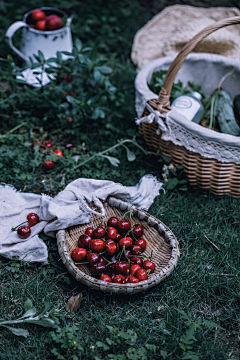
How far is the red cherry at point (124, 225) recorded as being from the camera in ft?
5.72

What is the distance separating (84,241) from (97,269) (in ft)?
0.60

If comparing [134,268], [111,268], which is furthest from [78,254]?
[134,268]

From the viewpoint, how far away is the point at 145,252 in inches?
69.4

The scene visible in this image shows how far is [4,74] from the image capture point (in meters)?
2.40

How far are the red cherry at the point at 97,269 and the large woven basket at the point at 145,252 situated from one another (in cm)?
4

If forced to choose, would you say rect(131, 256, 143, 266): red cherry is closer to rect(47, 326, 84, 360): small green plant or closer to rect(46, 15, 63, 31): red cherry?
rect(47, 326, 84, 360): small green plant

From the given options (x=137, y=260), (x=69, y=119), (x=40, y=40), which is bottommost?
(x=137, y=260)

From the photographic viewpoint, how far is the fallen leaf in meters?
1.52

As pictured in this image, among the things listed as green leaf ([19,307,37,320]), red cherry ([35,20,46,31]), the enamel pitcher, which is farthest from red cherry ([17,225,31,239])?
red cherry ([35,20,46,31])

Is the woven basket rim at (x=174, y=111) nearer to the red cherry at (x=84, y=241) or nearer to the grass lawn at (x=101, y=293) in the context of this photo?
the grass lawn at (x=101, y=293)

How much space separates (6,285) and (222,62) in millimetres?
2213

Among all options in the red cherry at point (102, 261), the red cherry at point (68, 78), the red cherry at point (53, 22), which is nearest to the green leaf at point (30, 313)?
the red cherry at point (102, 261)

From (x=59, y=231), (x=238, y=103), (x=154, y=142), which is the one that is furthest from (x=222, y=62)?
(x=59, y=231)

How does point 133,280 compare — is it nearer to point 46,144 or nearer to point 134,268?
point 134,268
